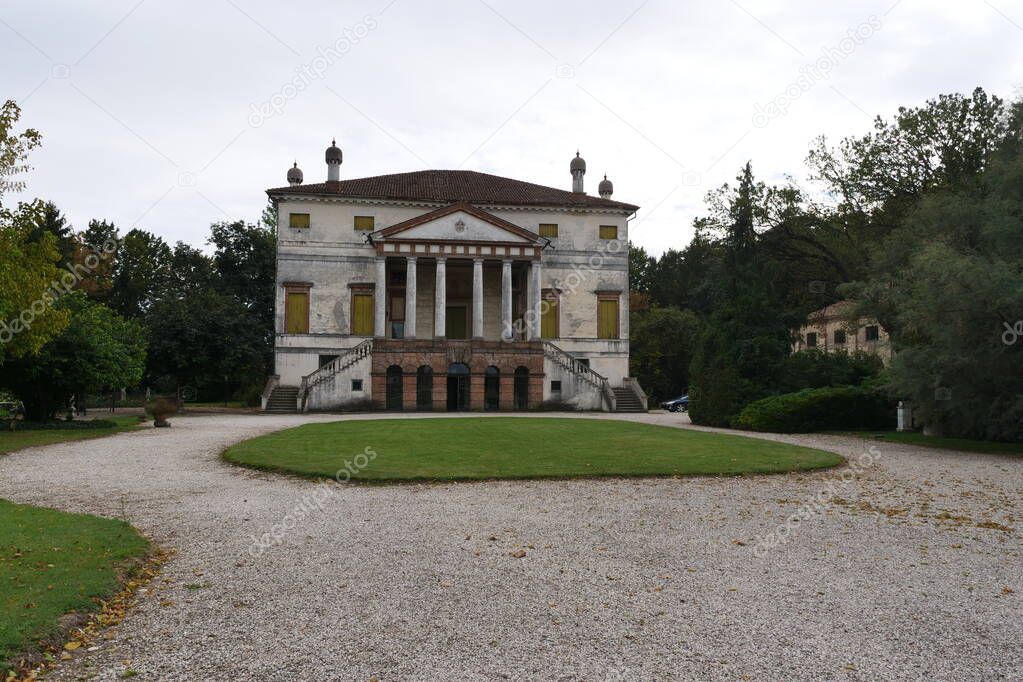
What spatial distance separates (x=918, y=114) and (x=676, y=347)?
28159 mm

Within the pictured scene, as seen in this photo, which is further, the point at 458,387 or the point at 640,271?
the point at 640,271

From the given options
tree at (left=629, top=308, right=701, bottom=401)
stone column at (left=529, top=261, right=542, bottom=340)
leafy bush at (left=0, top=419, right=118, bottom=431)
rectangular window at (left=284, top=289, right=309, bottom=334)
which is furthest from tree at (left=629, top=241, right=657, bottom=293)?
leafy bush at (left=0, top=419, right=118, bottom=431)

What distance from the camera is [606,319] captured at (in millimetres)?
47062

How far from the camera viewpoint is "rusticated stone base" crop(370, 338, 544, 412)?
130 feet

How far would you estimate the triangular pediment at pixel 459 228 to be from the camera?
42.4 m


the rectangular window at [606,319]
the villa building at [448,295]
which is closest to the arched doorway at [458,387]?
the villa building at [448,295]

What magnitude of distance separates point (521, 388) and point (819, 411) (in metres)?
18.6

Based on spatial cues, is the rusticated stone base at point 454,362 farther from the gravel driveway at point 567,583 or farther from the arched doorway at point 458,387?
the gravel driveway at point 567,583

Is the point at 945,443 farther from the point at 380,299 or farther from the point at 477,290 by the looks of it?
the point at 380,299

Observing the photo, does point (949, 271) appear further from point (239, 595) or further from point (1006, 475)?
point (239, 595)

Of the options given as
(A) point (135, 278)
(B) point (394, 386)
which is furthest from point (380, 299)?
(A) point (135, 278)

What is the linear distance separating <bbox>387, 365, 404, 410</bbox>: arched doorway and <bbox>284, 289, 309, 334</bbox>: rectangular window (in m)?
7.30

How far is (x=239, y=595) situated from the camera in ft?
21.9

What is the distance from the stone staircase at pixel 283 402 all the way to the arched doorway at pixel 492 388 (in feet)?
33.7
